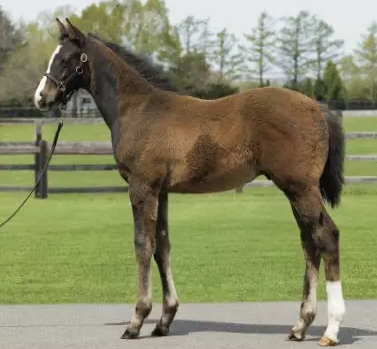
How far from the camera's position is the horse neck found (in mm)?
6801

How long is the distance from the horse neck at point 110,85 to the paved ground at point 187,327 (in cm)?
167

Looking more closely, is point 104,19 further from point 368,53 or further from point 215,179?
point 215,179

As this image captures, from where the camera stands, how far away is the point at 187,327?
698 centimetres

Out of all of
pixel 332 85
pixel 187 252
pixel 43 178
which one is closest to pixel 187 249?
pixel 187 252

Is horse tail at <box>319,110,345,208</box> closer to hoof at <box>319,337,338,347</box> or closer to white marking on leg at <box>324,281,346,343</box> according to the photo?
white marking on leg at <box>324,281,346,343</box>

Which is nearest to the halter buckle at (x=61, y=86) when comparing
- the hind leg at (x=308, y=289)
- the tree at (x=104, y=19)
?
the hind leg at (x=308, y=289)

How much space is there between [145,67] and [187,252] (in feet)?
16.7

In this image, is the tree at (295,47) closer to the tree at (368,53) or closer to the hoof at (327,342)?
the tree at (368,53)

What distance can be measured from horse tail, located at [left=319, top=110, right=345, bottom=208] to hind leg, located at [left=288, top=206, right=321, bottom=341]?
0.33 m

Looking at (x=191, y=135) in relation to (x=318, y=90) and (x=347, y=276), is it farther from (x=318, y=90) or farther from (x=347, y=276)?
(x=318, y=90)

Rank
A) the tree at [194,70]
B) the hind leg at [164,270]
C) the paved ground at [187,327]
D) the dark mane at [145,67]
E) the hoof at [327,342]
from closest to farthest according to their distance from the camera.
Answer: the hoof at [327,342] → the paved ground at [187,327] → the hind leg at [164,270] → the dark mane at [145,67] → the tree at [194,70]

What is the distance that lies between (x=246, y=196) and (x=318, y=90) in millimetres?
39749

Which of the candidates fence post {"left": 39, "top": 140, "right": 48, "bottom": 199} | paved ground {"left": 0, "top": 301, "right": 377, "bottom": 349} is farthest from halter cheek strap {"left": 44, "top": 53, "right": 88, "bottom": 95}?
fence post {"left": 39, "top": 140, "right": 48, "bottom": 199}

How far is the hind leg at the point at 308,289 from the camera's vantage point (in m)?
6.37
